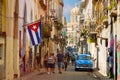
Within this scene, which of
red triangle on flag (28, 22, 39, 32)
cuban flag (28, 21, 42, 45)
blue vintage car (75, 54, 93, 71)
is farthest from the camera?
blue vintage car (75, 54, 93, 71)

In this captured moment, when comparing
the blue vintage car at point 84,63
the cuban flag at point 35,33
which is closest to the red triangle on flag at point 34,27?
the cuban flag at point 35,33

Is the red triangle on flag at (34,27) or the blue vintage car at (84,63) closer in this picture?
the red triangle on flag at (34,27)

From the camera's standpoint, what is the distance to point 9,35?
89.9 ft

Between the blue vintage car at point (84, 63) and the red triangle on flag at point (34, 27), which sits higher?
the red triangle on flag at point (34, 27)

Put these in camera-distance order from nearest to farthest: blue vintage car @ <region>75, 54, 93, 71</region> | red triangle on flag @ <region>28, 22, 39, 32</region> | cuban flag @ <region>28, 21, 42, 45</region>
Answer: cuban flag @ <region>28, 21, 42, 45</region> → red triangle on flag @ <region>28, 22, 39, 32</region> → blue vintage car @ <region>75, 54, 93, 71</region>

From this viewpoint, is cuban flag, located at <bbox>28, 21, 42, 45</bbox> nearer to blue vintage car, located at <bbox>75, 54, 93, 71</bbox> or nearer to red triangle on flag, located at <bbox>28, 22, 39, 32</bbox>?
red triangle on flag, located at <bbox>28, 22, 39, 32</bbox>

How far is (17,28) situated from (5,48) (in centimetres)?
388

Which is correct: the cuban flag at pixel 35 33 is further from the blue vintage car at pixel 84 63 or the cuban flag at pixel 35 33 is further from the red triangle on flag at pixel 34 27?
the blue vintage car at pixel 84 63

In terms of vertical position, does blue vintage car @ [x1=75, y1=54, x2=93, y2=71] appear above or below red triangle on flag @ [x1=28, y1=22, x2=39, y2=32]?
below

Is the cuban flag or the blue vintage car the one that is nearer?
the cuban flag

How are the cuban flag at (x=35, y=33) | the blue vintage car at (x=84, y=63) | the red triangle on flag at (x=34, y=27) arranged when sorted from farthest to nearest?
the blue vintage car at (x=84, y=63)
the red triangle on flag at (x=34, y=27)
the cuban flag at (x=35, y=33)

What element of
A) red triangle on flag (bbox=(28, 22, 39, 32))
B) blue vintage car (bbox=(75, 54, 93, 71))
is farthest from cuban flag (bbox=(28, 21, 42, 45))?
blue vintage car (bbox=(75, 54, 93, 71))

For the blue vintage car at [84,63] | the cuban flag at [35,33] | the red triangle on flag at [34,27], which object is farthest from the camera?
the blue vintage car at [84,63]

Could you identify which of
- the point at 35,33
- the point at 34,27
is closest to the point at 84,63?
the point at 34,27
